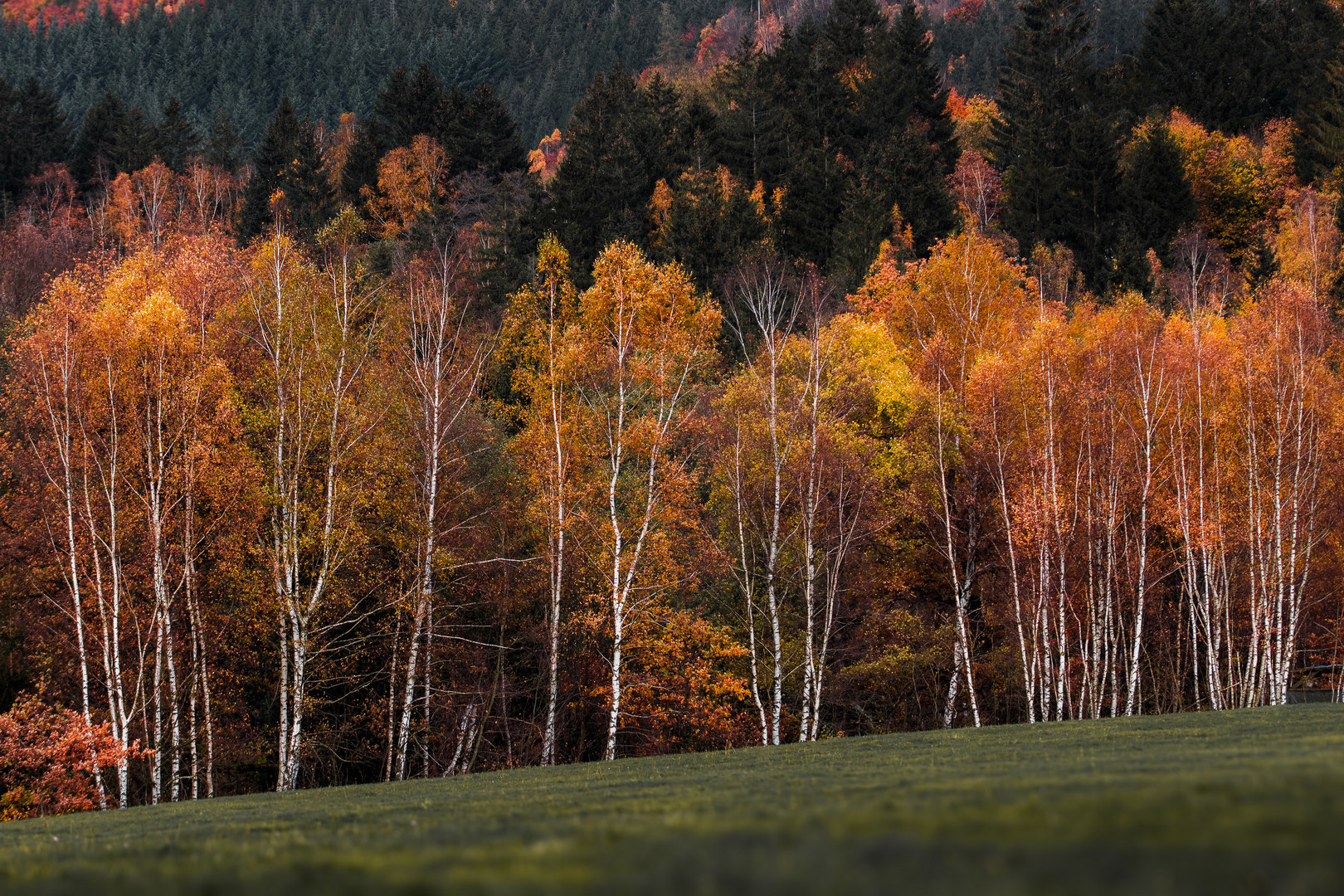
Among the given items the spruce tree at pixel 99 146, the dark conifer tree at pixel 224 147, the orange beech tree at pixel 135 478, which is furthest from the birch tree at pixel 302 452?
the dark conifer tree at pixel 224 147

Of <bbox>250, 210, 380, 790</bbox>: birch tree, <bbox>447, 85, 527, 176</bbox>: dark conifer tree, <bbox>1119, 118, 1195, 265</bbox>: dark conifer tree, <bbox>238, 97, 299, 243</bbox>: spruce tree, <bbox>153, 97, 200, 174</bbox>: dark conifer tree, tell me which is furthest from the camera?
<bbox>153, 97, 200, 174</bbox>: dark conifer tree

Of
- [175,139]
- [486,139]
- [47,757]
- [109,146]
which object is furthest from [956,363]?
[175,139]

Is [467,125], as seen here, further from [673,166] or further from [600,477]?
[600,477]

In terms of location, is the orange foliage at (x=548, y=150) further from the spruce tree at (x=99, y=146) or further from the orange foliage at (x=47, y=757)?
the orange foliage at (x=47, y=757)

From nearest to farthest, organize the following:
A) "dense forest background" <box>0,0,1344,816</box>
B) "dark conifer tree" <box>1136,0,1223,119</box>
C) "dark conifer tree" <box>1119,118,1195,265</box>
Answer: "dense forest background" <box>0,0,1344,816</box> → "dark conifer tree" <box>1119,118,1195,265</box> → "dark conifer tree" <box>1136,0,1223,119</box>

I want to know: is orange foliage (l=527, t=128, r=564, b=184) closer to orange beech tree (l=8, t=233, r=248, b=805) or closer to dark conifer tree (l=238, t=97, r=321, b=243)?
dark conifer tree (l=238, t=97, r=321, b=243)

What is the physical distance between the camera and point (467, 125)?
71250 mm

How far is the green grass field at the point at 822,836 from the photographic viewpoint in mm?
4277

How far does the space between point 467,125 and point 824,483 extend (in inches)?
1978

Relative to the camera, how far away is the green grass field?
428 cm

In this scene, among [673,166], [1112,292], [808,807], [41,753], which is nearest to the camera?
[808,807]

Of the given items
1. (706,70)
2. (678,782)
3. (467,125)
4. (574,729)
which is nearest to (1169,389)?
(574,729)

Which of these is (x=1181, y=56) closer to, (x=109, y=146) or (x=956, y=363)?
(x=956, y=363)

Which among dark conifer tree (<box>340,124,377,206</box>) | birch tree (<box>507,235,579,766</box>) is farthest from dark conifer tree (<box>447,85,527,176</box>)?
birch tree (<box>507,235,579,766</box>)
